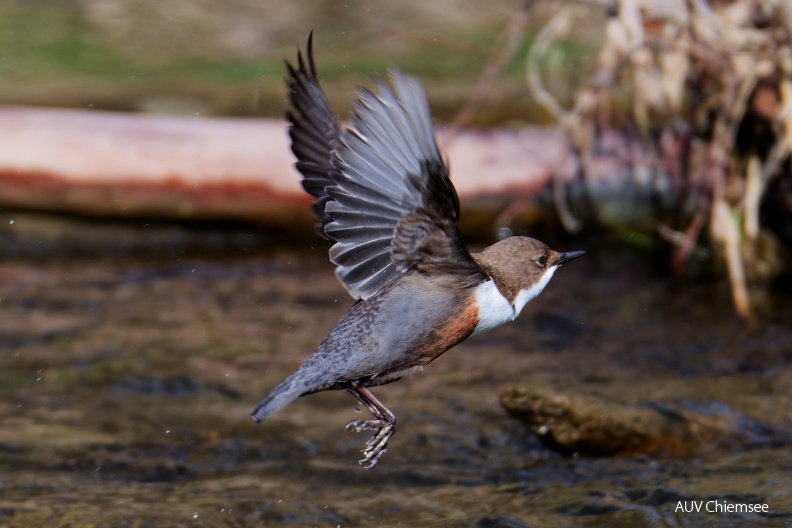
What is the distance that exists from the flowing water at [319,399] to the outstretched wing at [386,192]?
4.02ft

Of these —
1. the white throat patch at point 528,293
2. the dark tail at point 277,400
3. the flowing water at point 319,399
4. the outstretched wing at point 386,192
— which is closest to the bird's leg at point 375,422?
the dark tail at point 277,400

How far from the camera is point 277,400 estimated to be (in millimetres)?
3752

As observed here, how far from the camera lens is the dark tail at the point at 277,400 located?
370 centimetres

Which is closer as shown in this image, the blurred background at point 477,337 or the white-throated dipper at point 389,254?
the white-throated dipper at point 389,254

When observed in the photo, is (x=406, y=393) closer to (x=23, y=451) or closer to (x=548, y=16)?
(x=23, y=451)

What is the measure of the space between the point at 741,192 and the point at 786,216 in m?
0.41

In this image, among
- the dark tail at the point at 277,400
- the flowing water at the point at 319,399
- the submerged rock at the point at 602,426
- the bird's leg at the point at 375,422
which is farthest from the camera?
the submerged rock at the point at 602,426

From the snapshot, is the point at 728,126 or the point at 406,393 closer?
the point at 406,393

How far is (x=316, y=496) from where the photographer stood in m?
4.71

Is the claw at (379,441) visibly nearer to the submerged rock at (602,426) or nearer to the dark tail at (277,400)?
the dark tail at (277,400)

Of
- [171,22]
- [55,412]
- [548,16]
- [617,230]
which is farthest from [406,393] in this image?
[171,22]

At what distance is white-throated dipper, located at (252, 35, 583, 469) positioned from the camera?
3.49 metres

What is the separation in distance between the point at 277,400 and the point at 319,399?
219 centimetres

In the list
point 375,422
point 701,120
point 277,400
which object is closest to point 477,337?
point 701,120
